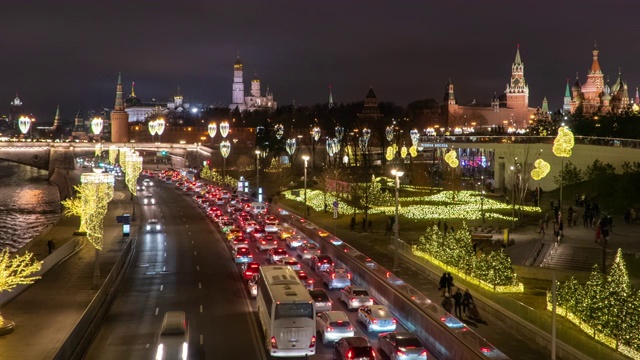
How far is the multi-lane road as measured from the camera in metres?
22.3

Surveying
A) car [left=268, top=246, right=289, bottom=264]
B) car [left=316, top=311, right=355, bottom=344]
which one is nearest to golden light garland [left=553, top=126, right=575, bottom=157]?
car [left=268, top=246, right=289, bottom=264]

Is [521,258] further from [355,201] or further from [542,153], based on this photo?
[542,153]

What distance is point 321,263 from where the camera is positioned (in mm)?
34656

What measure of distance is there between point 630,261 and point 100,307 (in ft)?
64.4

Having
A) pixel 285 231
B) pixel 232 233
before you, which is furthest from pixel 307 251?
pixel 232 233

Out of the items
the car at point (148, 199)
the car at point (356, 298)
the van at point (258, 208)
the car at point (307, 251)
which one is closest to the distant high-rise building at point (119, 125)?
the car at point (148, 199)

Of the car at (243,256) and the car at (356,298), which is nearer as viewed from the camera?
the car at (356,298)

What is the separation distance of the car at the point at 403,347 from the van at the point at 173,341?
18.2ft

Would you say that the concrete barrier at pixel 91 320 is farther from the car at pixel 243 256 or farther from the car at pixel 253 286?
the car at pixel 243 256

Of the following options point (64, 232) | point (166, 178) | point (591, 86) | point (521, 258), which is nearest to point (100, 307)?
point (521, 258)

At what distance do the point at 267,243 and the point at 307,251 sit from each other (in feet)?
14.3

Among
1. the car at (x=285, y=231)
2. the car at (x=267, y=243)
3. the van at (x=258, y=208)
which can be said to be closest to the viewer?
the car at (x=267, y=243)

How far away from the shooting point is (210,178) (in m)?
110

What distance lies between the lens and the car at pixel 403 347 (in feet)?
64.5
